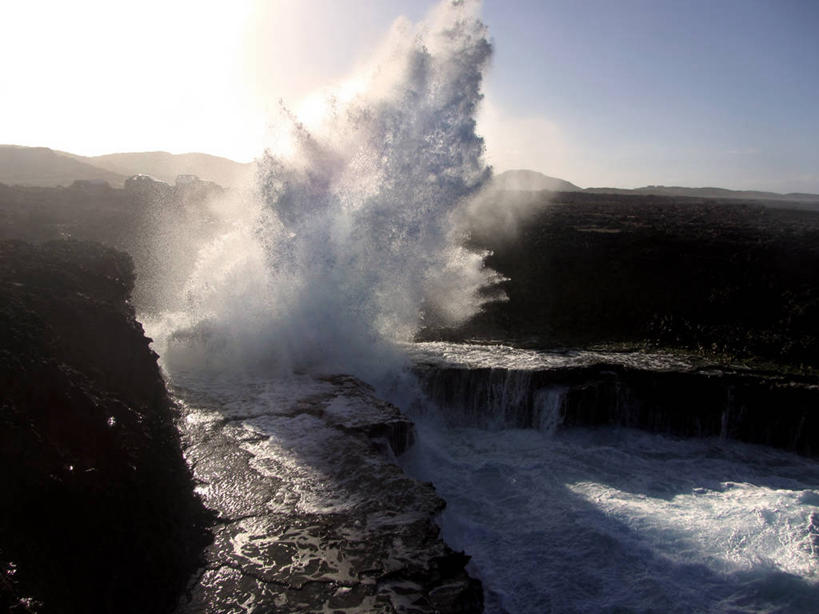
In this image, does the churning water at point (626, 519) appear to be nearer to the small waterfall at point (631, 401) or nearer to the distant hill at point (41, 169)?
the small waterfall at point (631, 401)

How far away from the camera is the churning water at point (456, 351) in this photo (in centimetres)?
677

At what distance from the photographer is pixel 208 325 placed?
12.6 metres

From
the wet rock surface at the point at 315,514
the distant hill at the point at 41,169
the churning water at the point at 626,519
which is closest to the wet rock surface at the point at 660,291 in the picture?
the churning water at the point at 626,519

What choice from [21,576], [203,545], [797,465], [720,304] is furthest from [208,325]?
[720,304]

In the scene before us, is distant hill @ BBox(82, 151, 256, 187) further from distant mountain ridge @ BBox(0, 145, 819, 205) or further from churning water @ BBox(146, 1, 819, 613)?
churning water @ BBox(146, 1, 819, 613)

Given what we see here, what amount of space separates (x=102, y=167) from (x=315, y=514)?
63345 mm

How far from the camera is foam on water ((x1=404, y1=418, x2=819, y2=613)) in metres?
6.45

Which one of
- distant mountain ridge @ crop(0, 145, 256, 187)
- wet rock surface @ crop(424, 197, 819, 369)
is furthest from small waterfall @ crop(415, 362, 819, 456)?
distant mountain ridge @ crop(0, 145, 256, 187)

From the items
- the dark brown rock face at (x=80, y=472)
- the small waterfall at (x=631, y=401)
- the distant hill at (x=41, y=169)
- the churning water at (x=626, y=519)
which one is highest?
the distant hill at (x=41, y=169)

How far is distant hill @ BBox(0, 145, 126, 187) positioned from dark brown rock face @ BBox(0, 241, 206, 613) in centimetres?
3854

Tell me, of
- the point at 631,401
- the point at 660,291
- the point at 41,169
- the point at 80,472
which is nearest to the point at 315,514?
the point at 80,472

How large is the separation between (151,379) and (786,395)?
11746 mm

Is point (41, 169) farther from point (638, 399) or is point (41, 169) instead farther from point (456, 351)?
point (638, 399)

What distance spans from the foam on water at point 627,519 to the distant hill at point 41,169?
40.2 m
